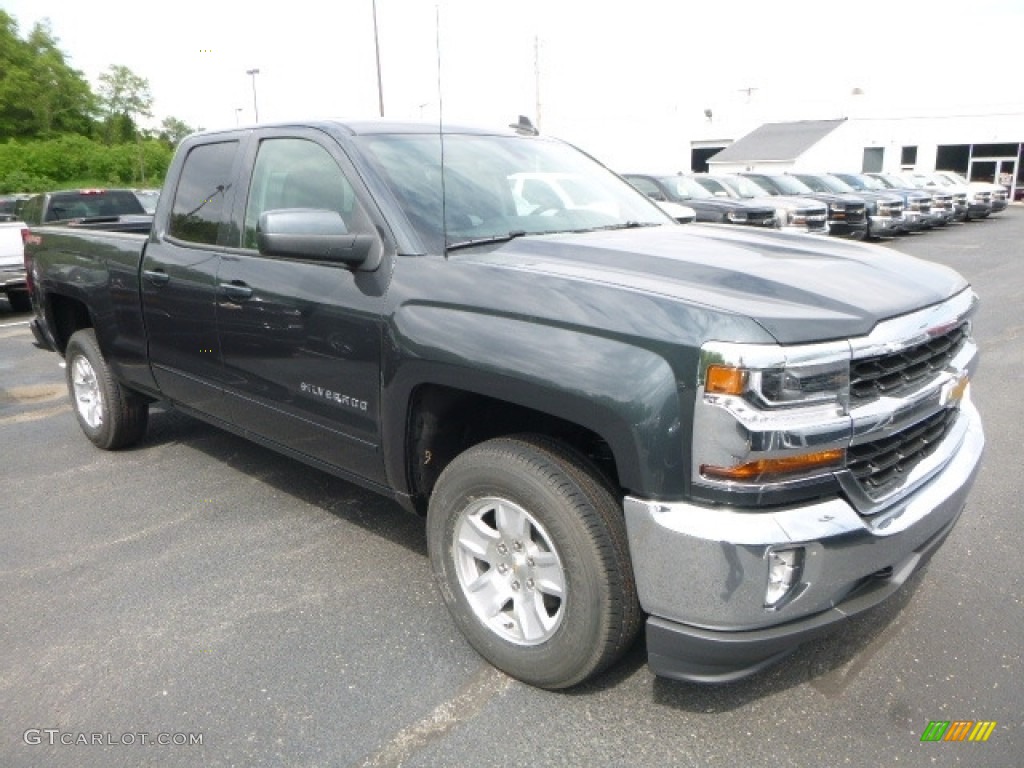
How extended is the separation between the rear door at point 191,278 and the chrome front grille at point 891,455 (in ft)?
9.27

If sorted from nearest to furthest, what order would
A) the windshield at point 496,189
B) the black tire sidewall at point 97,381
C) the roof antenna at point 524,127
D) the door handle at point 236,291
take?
the windshield at point 496,189 → the door handle at point 236,291 → the roof antenna at point 524,127 → the black tire sidewall at point 97,381

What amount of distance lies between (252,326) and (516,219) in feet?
4.07

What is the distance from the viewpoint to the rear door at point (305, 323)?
10.3 feet

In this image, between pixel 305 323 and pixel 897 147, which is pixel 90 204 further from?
pixel 897 147

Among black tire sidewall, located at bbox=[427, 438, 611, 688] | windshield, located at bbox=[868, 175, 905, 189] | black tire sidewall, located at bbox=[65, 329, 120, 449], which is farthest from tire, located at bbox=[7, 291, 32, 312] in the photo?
windshield, located at bbox=[868, 175, 905, 189]

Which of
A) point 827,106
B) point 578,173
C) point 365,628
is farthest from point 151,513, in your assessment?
point 827,106

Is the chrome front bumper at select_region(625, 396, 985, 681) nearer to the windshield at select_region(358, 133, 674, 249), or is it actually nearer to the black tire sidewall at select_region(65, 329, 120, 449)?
the windshield at select_region(358, 133, 674, 249)

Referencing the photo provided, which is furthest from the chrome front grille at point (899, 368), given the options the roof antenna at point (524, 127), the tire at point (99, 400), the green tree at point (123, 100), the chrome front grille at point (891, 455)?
the green tree at point (123, 100)

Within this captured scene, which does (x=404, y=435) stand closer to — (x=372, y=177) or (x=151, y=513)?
(x=372, y=177)

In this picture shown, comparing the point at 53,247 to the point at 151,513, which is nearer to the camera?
the point at 151,513

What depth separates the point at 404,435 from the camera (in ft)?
10.0

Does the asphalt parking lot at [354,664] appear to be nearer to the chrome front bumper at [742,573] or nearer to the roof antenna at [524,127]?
the chrome front bumper at [742,573]

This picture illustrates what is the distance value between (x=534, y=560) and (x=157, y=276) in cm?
266

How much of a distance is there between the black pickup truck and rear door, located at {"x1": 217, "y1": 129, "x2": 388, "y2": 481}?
13 millimetres
